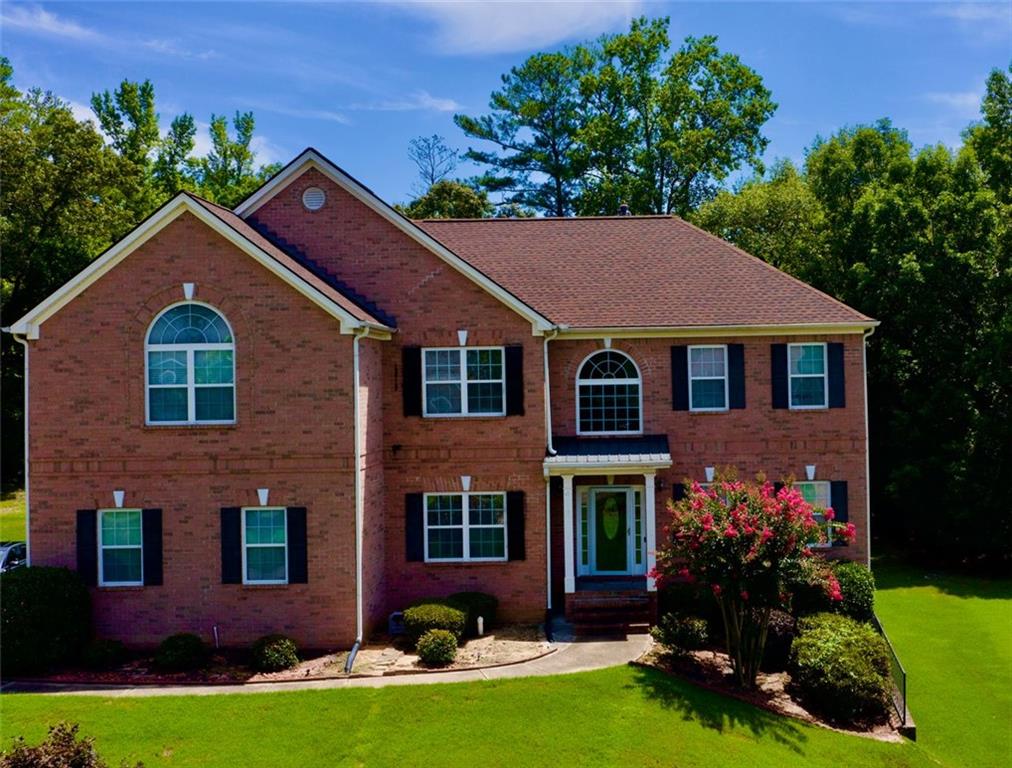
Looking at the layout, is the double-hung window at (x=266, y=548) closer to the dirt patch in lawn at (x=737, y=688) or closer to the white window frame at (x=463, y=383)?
the white window frame at (x=463, y=383)

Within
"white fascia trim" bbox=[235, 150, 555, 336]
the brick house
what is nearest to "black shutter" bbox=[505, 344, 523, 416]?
the brick house

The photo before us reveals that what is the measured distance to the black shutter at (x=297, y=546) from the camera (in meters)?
17.4

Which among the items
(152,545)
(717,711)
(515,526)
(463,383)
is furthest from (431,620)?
(152,545)

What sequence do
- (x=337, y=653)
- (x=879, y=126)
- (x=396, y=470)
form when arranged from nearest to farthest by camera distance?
(x=337, y=653) → (x=396, y=470) → (x=879, y=126)

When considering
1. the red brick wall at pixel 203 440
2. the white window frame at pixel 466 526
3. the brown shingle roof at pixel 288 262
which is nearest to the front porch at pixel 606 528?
the white window frame at pixel 466 526

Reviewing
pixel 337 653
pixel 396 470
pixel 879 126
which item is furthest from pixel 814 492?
pixel 879 126

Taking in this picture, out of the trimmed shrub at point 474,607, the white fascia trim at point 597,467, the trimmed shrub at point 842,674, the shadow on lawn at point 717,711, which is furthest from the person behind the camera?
the white fascia trim at point 597,467

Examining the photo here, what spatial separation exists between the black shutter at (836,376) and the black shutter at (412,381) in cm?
972

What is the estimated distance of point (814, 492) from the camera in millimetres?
20844

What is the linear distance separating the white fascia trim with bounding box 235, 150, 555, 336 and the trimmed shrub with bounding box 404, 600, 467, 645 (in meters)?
6.32

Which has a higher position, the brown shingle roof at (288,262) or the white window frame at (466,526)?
the brown shingle roof at (288,262)

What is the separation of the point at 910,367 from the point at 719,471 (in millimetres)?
12582

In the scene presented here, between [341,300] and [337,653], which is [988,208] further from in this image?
[337,653]

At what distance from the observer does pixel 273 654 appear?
53.5ft
